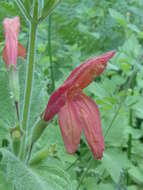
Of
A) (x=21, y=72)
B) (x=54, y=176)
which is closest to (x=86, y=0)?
(x=21, y=72)

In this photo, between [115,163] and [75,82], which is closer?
[75,82]

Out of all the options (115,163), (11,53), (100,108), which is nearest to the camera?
(11,53)

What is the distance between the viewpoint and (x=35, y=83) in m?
1.14

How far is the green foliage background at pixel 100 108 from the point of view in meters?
1.02

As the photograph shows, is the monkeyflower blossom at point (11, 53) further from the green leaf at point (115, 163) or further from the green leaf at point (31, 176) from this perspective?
the green leaf at point (115, 163)

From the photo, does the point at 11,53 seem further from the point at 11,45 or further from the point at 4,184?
the point at 4,184

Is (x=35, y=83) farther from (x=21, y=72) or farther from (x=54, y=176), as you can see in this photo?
(x=54, y=176)

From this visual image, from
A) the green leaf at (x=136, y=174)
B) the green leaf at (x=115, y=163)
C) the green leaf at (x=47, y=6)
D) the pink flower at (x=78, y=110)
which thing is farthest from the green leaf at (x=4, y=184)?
the green leaf at (x=136, y=174)

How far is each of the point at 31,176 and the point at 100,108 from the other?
916 mm

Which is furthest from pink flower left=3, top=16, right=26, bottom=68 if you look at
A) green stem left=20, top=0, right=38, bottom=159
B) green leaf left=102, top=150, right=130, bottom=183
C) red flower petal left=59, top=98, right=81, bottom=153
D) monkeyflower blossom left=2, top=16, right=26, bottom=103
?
green leaf left=102, top=150, right=130, bottom=183

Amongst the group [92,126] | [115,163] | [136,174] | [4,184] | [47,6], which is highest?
[47,6]

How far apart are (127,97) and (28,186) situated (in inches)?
34.3

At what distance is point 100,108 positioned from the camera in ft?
5.97

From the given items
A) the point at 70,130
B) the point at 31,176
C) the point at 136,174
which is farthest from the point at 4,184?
the point at 136,174
